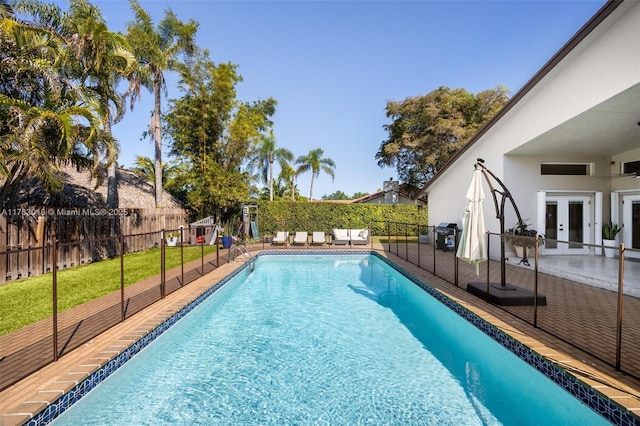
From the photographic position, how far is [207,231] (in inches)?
708

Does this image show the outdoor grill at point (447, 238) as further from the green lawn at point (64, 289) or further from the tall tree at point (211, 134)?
the tall tree at point (211, 134)

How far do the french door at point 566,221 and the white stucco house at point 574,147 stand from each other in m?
0.03

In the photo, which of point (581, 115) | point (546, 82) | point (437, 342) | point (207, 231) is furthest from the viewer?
point (207, 231)

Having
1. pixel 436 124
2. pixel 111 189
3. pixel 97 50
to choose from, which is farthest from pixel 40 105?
pixel 436 124

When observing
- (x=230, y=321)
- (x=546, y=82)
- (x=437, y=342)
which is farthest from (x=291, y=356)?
(x=546, y=82)

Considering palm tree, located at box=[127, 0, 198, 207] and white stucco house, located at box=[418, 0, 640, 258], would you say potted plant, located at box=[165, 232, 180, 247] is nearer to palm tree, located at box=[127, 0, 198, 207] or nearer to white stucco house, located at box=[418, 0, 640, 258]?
palm tree, located at box=[127, 0, 198, 207]

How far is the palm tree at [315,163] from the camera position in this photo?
34.4 meters

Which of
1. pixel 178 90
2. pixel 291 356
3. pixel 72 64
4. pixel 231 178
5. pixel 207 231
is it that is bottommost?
pixel 291 356

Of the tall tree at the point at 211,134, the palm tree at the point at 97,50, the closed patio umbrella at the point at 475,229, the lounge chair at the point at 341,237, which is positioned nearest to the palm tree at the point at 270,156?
the tall tree at the point at 211,134

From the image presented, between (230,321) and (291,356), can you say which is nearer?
(291,356)

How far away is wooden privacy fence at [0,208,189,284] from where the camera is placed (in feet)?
27.7

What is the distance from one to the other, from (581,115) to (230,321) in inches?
356

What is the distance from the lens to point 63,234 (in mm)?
10477

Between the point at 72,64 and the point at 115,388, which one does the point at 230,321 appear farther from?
the point at 72,64
